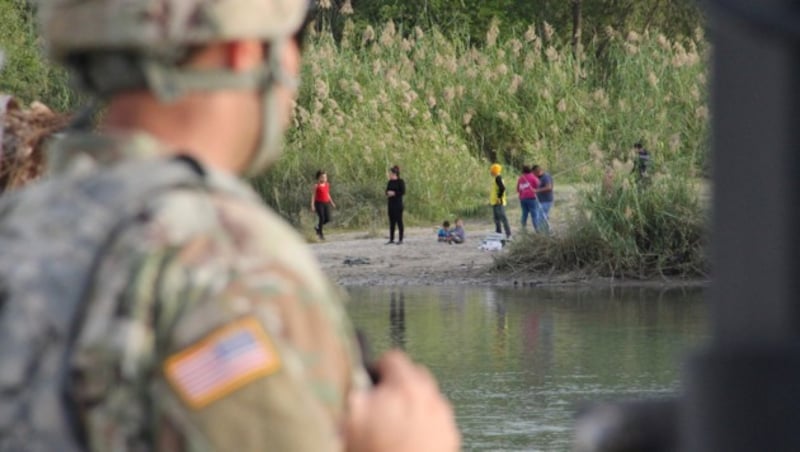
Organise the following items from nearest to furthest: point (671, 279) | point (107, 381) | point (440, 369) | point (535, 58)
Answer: point (107, 381)
point (440, 369)
point (671, 279)
point (535, 58)

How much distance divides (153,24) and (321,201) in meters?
32.8

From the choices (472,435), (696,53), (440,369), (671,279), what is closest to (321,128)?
(696,53)

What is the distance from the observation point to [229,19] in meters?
2.12

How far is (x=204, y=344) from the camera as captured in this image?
6.36 feet

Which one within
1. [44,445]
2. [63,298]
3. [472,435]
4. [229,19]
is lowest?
[472,435]

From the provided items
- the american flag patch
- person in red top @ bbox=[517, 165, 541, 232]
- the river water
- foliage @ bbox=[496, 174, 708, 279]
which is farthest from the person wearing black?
the american flag patch

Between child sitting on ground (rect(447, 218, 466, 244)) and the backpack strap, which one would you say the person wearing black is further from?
the backpack strap

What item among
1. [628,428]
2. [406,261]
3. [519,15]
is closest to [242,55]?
[628,428]

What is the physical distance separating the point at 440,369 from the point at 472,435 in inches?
158

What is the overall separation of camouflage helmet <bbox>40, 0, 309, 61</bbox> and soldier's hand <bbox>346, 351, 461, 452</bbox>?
0.37 meters

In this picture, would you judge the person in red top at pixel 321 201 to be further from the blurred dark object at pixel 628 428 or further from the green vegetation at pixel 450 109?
the blurred dark object at pixel 628 428

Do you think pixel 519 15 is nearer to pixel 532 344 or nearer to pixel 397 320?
pixel 397 320

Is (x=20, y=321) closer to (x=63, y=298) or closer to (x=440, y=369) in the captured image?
(x=63, y=298)

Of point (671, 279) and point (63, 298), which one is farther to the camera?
point (671, 279)
